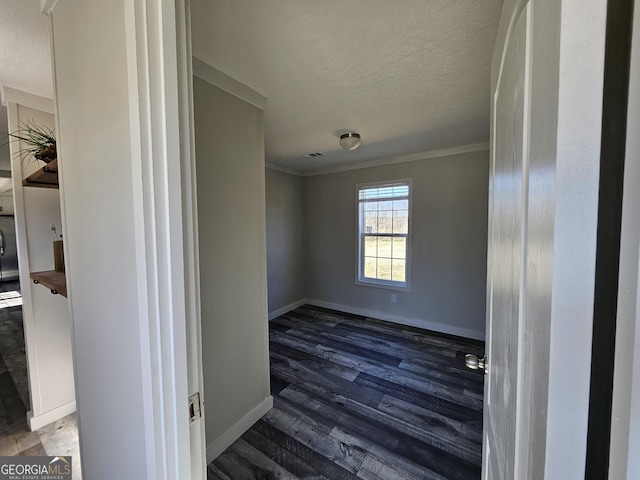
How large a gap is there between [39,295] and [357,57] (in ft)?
8.88

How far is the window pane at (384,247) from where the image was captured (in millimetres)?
3900

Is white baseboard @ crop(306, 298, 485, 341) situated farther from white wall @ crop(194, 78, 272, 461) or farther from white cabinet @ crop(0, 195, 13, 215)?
white cabinet @ crop(0, 195, 13, 215)

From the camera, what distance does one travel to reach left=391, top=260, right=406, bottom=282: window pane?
3.80m

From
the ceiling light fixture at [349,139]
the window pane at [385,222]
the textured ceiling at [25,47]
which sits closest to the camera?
the textured ceiling at [25,47]

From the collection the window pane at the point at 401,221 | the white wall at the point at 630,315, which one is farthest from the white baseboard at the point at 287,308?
the white wall at the point at 630,315

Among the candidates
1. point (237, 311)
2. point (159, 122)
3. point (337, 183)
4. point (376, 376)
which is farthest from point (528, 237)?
point (337, 183)

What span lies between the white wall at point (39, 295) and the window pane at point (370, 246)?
344 centimetres

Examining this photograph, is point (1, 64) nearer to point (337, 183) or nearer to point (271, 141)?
point (271, 141)

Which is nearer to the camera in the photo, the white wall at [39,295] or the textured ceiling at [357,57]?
the textured ceiling at [357,57]

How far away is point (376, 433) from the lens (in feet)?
6.05

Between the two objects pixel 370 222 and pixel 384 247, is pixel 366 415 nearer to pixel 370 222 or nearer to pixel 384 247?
pixel 384 247

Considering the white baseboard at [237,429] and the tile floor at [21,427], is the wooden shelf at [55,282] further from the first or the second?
the white baseboard at [237,429]

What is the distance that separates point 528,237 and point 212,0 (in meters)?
1.51

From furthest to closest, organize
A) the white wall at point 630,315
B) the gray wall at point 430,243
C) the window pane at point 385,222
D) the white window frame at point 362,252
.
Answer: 1. the window pane at point 385,222
2. the white window frame at point 362,252
3. the gray wall at point 430,243
4. the white wall at point 630,315
